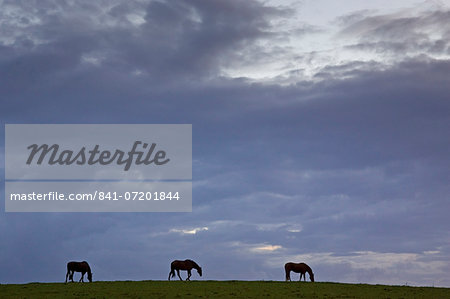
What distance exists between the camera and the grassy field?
42.0 m

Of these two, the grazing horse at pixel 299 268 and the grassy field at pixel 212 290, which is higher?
the grazing horse at pixel 299 268

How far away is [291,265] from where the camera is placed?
57.6 m

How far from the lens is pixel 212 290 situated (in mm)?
44281

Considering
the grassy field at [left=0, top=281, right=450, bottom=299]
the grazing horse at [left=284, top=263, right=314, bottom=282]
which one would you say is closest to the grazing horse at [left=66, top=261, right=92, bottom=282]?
the grassy field at [left=0, top=281, right=450, bottom=299]

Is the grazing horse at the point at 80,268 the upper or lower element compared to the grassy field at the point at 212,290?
upper

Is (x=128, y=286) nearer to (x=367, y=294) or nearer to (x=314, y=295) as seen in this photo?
(x=314, y=295)

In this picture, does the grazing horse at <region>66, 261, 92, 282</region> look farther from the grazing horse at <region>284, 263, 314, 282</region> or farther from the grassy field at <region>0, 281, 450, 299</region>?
the grazing horse at <region>284, 263, 314, 282</region>

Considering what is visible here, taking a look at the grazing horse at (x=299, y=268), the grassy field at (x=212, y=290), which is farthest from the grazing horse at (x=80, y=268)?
the grazing horse at (x=299, y=268)

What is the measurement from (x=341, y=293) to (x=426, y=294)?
7.32 m

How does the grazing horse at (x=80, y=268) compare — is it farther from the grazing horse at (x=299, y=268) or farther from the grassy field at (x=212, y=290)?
the grazing horse at (x=299, y=268)

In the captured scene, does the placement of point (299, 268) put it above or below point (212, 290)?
above

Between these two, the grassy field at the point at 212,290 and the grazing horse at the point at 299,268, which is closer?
the grassy field at the point at 212,290

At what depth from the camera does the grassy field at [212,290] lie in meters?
42.0

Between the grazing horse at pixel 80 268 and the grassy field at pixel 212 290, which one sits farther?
the grazing horse at pixel 80 268
